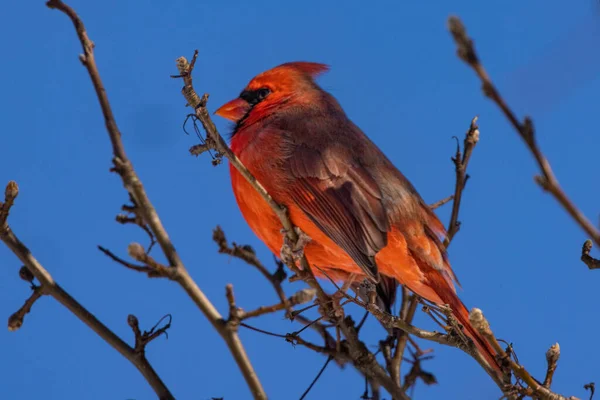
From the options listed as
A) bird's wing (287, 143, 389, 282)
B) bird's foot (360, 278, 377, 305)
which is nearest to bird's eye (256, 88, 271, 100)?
bird's wing (287, 143, 389, 282)

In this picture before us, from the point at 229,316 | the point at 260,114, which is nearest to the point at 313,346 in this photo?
the point at 229,316

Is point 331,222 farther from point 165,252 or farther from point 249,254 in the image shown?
point 165,252

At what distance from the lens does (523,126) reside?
89 centimetres

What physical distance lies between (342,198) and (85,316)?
0.99 meters

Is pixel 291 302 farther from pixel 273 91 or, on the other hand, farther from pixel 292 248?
pixel 273 91

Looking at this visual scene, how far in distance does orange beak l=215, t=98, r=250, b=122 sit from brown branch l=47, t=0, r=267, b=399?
1.30m

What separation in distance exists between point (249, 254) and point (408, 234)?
29.6 inches

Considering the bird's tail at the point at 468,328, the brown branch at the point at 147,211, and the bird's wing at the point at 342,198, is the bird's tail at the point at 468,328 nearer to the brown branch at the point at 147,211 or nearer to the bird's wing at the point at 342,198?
the bird's wing at the point at 342,198

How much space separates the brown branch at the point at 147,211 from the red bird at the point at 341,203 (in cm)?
65

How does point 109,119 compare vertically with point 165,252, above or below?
above

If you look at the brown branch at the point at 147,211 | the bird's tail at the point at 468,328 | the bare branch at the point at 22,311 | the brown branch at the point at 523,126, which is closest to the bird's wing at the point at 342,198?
the bird's tail at the point at 468,328

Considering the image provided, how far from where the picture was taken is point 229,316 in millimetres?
1651

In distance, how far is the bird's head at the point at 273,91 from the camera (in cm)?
297

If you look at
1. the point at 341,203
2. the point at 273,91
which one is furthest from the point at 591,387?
the point at 273,91
